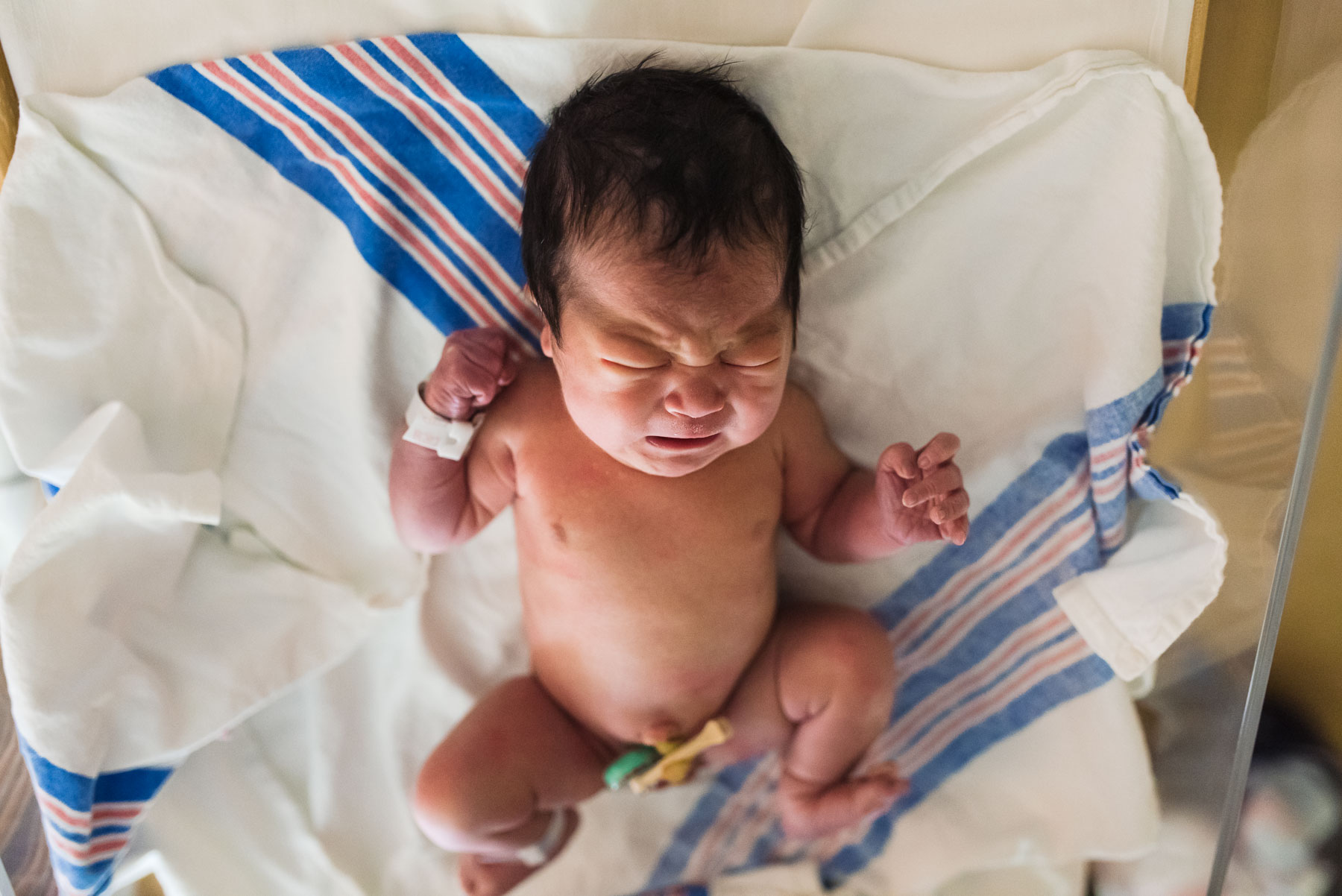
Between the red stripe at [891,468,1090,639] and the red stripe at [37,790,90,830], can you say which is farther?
the red stripe at [891,468,1090,639]

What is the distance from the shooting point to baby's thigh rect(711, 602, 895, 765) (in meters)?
1.04

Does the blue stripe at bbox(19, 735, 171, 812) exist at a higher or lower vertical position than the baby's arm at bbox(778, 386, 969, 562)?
lower

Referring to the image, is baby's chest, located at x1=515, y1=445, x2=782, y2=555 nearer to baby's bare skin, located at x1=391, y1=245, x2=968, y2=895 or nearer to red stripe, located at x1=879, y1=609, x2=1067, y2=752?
baby's bare skin, located at x1=391, y1=245, x2=968, y2=895

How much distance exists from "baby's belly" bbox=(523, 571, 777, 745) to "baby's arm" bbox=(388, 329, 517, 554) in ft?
0.35

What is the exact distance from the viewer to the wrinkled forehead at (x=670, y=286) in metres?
0.78

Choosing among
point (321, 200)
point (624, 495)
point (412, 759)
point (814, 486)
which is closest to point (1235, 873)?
point (814, 486)

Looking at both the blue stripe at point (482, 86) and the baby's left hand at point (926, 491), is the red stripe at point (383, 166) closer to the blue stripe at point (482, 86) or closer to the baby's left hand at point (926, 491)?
the blue stripe at point (482, 86)

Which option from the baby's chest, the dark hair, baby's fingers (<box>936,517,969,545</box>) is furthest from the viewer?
the baby's chest

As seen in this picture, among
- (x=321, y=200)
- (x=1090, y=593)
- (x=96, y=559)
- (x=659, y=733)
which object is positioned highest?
(x=321, y=200)

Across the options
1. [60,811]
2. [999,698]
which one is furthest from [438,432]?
[999,698]

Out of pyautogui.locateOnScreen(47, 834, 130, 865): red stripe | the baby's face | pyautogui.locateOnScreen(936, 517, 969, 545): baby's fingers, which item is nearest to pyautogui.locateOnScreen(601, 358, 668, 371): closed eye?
the baby's face

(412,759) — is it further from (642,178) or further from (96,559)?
(642,178)

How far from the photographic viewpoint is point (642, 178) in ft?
2.54

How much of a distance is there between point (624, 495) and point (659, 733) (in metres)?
0.28
